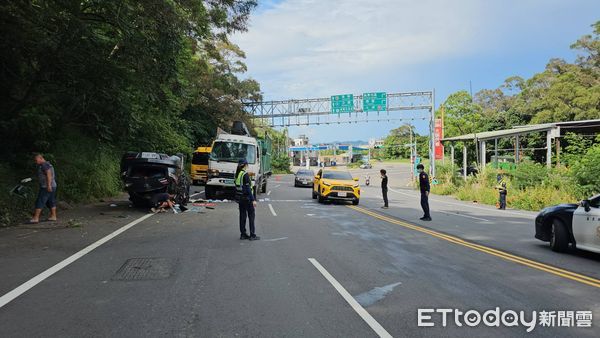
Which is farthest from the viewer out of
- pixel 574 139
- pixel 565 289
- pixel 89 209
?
pixel 574 139

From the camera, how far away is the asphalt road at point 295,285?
193 inches

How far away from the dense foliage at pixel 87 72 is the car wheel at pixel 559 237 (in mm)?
9421

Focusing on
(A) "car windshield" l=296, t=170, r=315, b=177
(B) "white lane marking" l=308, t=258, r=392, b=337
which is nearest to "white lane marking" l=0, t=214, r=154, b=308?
(B) "white lane marking" l=308, t=258, r=392, b=337

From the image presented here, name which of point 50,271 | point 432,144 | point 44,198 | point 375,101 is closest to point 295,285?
point 50,271

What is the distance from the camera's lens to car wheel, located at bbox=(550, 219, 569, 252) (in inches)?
366

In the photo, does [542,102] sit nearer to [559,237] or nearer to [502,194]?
[502,194]

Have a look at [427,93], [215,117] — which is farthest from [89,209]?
[427,93]

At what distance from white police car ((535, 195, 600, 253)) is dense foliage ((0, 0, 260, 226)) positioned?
9.27 meters

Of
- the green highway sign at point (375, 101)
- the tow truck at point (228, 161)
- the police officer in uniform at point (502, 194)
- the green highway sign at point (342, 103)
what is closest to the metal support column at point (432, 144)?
the green highway sign at point (375, 101)

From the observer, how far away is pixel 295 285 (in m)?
6.50

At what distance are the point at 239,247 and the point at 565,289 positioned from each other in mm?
5594

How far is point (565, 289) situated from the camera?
649 centimetres

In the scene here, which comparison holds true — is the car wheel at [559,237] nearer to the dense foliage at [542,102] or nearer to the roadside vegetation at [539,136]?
the roadside vegetation at [539,136]

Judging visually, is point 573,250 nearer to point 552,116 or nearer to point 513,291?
point 513,291
